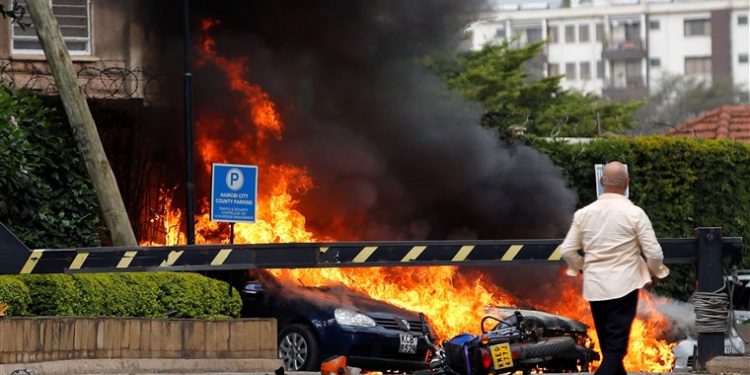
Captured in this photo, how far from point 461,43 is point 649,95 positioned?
68.0 metres

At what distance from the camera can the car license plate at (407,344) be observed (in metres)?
14.7

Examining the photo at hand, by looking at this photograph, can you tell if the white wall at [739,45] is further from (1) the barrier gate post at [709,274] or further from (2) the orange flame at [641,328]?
(1) the barrier gate post at [709,274]

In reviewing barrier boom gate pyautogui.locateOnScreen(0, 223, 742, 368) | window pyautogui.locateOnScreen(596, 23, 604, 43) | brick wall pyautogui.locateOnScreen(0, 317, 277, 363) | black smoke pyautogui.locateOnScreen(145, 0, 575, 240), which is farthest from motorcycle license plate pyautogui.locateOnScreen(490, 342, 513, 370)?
window pyautogui.locateOnScreen(596, 23, 604, 43)

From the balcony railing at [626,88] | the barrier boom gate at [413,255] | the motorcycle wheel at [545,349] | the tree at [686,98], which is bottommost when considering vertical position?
the motorcycle wheel at [545,349]

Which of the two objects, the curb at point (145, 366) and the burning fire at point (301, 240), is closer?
the curb at point (145, 366)

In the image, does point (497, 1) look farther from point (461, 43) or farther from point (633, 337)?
point (633, 337)

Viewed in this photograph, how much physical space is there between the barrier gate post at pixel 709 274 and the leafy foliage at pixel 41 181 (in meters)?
8.70

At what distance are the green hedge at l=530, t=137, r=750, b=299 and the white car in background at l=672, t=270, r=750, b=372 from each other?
3.62 metres

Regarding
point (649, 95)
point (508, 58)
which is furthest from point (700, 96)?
point (508, 58)

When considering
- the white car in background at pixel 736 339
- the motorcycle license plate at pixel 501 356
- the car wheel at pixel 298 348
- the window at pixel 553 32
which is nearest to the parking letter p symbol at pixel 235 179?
the car wheel at pixel 298 348

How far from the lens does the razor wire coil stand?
12.7 meters

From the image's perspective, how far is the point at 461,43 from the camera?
24.6 metres

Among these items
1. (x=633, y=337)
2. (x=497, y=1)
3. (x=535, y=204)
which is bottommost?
(x=633, y=337)

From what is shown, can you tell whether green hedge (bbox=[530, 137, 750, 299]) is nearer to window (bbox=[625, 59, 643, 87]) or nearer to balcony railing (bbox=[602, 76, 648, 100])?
balcony railing (bbox=[602, 76, 648, 100])
